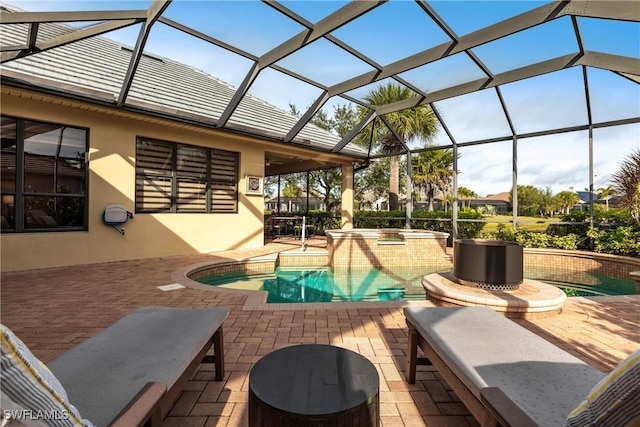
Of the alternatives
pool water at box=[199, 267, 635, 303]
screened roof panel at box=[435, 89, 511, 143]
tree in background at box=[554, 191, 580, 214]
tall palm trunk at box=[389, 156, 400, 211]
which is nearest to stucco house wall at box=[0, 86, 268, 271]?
pool water at box=[199, 267, 635, 303]

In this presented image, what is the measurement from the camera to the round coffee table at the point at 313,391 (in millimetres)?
1265

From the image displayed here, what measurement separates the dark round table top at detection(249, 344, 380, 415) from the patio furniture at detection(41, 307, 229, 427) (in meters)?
0.41

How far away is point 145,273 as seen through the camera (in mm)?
5863

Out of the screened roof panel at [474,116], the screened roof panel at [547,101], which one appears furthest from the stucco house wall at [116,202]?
the screened roof panel at [547,101]

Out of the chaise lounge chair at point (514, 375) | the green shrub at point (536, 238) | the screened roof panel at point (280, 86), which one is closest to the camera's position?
the chaise lounge chair at point (514, 375)

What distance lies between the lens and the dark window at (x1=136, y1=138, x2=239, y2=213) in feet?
24.8

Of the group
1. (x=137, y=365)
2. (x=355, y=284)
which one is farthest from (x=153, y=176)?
(x=137, y=365)

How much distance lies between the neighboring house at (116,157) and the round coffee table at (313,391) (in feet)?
20.4

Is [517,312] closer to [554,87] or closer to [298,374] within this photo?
[298,374]

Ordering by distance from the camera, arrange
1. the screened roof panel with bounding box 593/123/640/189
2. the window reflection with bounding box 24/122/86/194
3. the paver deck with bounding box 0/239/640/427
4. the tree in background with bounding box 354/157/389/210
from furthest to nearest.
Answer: the tree in background with bounding box 354/157/389/210
the screened roof panel with bounding box 593/123/640/189
the window reflection with bounding box 24/122/86/194
the paver deck with bounding box 0/239/640/427

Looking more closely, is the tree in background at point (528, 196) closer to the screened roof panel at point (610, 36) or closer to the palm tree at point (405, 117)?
the palm tree at point (405, 117)

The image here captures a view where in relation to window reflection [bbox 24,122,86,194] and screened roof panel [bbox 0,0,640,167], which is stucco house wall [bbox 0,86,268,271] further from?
screened roof panel [bbox 0,0,640,167]

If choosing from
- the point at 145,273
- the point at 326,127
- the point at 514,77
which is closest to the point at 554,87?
the point at 514,77

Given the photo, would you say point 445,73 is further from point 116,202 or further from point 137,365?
point 137,365
